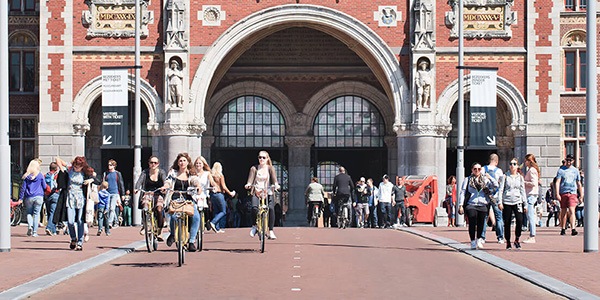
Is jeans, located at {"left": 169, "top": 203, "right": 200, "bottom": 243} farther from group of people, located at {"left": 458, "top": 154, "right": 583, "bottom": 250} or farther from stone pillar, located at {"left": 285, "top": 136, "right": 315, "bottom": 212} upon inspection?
stone pillar, located at {"left": 285, "top": 136, "right": 315, "bottom": 212}

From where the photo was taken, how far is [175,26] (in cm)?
3919

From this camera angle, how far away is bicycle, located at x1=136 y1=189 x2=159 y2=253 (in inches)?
826

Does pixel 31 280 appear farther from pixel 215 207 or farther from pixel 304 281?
pixel 215 207

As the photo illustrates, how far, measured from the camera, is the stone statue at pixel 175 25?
Answer: 39188 millimetres

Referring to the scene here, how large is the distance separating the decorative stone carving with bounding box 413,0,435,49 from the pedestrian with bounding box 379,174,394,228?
5877mm

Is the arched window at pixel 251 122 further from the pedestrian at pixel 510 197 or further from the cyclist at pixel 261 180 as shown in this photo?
the cyclist at pixel 261 180

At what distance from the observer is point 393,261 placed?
19375 millimetres

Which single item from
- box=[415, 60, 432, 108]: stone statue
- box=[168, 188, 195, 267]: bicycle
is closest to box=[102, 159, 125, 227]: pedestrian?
box=[168, 188, 195, 267]: bicycle

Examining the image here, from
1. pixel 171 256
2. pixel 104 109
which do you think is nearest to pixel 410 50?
pixel 104 109

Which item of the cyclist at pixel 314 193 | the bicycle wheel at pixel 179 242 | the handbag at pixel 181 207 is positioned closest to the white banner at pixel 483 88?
the cyclist at pixel 314 193

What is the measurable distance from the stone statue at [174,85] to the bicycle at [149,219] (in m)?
17.7

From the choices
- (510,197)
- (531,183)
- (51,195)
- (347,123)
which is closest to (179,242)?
(510,197)

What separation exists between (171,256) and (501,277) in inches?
250

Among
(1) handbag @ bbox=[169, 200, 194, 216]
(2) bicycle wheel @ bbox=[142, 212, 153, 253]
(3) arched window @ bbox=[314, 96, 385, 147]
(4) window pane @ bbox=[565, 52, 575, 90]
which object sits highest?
(4) window pane @ bbox=[565, 52, 575, 90]
